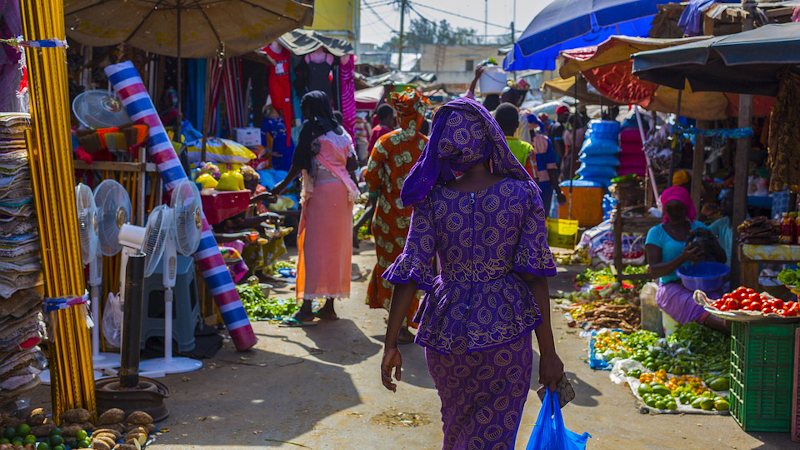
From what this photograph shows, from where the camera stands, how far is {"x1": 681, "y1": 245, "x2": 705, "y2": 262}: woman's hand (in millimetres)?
6504

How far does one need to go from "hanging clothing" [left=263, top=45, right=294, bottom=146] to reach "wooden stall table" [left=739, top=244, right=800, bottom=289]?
352 inches

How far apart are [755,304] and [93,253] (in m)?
4.36

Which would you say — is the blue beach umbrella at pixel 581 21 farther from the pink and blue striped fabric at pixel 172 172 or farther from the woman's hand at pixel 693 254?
the pink and blue striped fabric at pixel 172 172

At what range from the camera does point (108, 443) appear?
14.2 ft

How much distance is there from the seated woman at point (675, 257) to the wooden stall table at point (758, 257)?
33cm

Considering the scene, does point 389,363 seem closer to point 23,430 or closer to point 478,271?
point 478,271

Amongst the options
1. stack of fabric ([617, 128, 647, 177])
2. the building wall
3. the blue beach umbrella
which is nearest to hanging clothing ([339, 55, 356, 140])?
the blue beach umbrella

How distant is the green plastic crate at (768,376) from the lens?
5.04 metres

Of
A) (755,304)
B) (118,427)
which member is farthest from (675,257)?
(118,427)

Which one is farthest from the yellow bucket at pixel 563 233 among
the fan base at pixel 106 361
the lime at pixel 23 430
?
the lime at pixel 23 430

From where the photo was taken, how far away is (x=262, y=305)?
832 centimetres

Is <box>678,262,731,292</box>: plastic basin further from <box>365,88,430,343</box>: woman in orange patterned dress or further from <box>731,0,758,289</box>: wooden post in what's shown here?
<box>365,88,430,343</box>: woman in orange patterned dress

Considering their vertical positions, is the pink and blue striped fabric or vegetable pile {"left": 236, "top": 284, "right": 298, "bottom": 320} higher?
the pink and blue striped fabric

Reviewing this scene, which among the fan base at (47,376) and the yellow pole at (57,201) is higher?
the yellow pole at (57,201)
